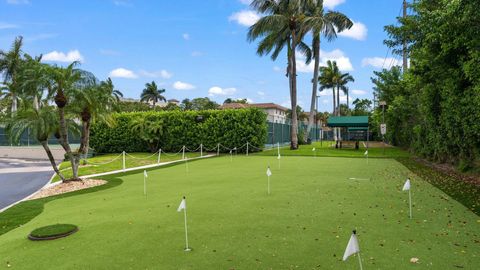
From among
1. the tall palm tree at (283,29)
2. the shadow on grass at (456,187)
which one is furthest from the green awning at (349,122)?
the shadow on grass at (456,187)

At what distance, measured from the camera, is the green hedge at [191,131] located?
24.6 m

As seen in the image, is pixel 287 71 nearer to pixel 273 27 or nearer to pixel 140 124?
pixel 273 27

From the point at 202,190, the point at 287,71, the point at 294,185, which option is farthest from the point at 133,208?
the point at 287,71

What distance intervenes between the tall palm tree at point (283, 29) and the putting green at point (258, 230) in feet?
56.4

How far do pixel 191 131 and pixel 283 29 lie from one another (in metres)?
10.6

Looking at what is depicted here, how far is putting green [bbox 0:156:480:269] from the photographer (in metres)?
4.48

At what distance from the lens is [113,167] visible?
60.4 ft

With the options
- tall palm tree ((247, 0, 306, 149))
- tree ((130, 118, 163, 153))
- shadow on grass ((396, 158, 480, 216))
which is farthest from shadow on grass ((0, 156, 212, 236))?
tall palm tree ((247, 0, 306, 149))

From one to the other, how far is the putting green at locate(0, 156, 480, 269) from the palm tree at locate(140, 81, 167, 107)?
73.0m

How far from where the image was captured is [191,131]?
26.5m

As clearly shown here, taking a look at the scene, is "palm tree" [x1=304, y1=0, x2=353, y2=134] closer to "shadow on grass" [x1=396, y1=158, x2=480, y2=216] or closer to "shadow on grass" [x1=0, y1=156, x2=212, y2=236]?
"shadow on grass" [x1=396, y1=158, x2=480, y2=216]

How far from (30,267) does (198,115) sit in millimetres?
22003

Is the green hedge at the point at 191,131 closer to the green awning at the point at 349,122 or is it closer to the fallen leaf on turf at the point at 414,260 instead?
the green awning at the point at 349,122

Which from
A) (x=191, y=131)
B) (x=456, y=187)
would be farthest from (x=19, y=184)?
(x=456, y=187)
